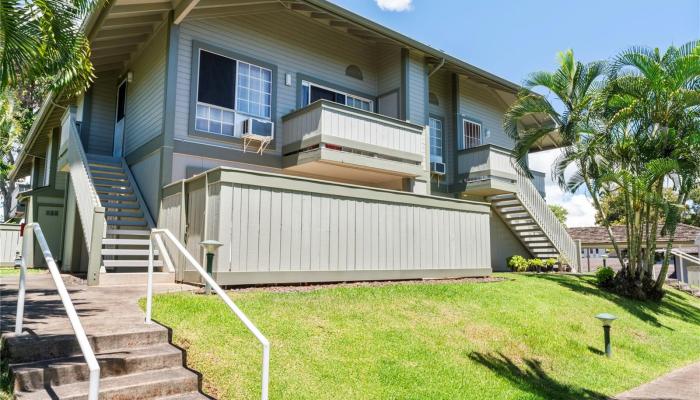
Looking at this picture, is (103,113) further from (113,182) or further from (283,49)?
(283,49)

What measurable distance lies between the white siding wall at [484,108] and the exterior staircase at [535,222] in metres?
3.21

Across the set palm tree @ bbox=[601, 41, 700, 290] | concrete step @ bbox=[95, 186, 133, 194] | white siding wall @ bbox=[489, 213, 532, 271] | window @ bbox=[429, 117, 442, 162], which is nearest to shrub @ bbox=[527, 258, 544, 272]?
white siding wall @ bbox=[489, 213, 532, 271]

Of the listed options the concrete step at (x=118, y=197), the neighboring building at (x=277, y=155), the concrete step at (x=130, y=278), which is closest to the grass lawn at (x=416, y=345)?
the neighboring building at (x=277, y=155)

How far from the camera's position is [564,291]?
12562 millimetres

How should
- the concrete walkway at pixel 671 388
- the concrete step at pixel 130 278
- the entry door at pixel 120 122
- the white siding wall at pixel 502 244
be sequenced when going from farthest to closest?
the white siding wall at pixel 502 244 → the entry door at pixel 120 122 → the concrete step at pixel 130 278 → the concrete walkway at pixel 671 388

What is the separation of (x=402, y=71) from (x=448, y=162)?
457cm

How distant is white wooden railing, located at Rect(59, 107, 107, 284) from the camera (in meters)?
8.96

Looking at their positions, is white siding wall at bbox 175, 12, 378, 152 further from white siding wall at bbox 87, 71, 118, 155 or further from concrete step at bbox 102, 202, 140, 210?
white siding wall at bbox 87, 71, 118, 155

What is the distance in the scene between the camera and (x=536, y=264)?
708 inches

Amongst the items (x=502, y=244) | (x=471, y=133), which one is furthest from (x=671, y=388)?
(x=471, y=133)

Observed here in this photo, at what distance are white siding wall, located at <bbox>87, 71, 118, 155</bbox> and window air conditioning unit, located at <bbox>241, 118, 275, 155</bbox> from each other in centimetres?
564

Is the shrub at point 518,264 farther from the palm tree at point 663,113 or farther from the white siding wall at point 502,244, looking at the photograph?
the palm tree at point 663,113

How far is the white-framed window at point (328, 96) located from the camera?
578 inches

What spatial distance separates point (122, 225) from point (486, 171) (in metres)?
11.7
